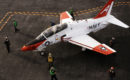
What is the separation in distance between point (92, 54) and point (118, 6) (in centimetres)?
1142

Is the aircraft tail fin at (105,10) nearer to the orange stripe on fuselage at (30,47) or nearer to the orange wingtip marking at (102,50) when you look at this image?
the orange wingtip marking at (102,50)

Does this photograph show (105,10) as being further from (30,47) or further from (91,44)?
(30,47)

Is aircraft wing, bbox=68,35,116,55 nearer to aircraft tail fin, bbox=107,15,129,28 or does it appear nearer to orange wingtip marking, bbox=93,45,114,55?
orange wingtip marking, bbox=93,45,114,55

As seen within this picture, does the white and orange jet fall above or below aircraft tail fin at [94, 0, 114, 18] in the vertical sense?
below

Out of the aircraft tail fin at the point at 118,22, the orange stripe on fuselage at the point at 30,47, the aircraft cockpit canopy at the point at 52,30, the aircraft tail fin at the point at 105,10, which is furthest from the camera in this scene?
the aircraft tail fin at the point at 105,10

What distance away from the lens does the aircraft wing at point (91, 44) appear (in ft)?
67.6

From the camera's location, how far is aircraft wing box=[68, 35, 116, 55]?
20.6 m

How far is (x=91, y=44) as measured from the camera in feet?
70.5

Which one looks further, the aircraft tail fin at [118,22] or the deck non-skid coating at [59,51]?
the aircraft tail fin at [118,22]

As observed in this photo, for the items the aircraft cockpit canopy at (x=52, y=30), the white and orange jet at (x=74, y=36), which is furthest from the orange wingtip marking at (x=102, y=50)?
the aircraft cockpit canopy at (x=52, y=30)

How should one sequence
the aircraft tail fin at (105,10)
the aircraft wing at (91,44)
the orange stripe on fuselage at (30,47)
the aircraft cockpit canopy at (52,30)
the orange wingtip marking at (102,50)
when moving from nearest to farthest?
the orange wingtip marking at (102,50), the aircraft wing at (91,44), the orange stripe on fuselage at (30,47), the aircraft cockpit canopy at (52,30), the aircraft tail fin at (105,10)

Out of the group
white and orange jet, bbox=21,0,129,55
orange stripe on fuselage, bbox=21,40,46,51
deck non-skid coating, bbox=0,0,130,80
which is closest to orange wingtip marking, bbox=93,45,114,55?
white and orange jet, bbox=21,0,129,55

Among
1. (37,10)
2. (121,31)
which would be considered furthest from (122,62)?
(37,10)

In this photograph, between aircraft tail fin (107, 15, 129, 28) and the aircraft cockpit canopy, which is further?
aircraft tail fin (107, 15, 129, 28)
